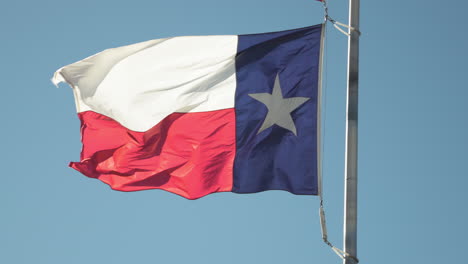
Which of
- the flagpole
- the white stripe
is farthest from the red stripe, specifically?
the flagpole

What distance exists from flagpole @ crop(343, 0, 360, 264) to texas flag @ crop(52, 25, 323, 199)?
1645 mm

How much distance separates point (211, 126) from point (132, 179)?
7.26 ft

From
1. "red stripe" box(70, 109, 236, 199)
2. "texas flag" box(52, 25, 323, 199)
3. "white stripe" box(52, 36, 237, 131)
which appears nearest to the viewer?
"texas flag" box(52, 25, 323, 199)

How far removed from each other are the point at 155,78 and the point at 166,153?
1.80 meters

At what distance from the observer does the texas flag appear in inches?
601

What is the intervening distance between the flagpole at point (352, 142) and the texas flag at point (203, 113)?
1.65 meters

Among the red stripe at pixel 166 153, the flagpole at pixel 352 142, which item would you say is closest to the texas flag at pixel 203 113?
the red stripe at pixel 166 153

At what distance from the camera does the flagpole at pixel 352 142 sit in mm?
12812

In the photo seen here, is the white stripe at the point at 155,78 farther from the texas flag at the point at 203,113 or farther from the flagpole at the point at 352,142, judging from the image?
the flagpole at the point at 352,142

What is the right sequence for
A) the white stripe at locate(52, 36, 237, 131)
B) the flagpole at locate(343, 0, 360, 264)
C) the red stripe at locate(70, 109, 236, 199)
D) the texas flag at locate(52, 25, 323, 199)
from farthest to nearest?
1. the white stripe at locate(52, 36, 237, 131)
2. the red stripe at locate(70, 109, 236, 199)
3. the texas flag at locate(52, 25, 323, 199)
4. the flagpole at locate(343, 0, 360, 264)

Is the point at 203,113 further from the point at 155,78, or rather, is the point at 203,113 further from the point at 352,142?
the point at 352,142

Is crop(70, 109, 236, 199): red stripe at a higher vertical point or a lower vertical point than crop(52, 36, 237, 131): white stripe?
lower

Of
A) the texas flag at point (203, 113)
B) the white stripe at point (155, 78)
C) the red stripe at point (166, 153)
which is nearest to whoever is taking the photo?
the texas flag at point (203, 113)

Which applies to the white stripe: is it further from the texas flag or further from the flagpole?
the flagpole
